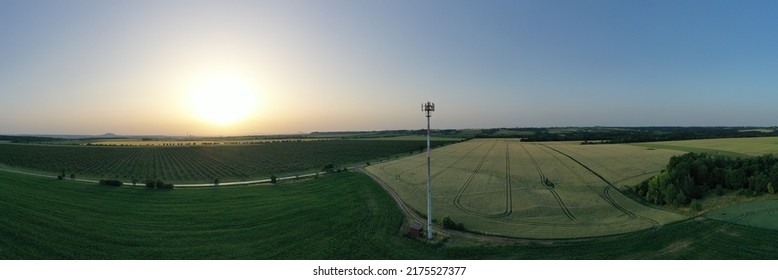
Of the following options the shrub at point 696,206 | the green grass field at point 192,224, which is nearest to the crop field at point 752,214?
the shrub at point 696,206

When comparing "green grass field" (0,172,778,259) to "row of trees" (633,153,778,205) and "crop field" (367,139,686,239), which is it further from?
"row of trees" (633,153,778,205)

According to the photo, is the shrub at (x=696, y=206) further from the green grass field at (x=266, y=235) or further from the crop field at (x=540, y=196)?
the green grass field at (x=266, y=235)

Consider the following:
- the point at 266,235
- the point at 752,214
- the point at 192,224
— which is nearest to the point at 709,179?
the point at 752,214

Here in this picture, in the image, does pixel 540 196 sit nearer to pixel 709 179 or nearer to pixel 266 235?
pixel 709 179

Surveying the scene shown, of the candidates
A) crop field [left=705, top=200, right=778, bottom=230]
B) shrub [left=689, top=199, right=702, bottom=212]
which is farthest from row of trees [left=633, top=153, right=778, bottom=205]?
crop field [left=705, top=200, right=778, bottom=230]

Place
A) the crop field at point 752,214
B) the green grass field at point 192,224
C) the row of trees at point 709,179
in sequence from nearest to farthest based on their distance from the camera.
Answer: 1. the green grass field at point 192,224
2. the crop field at point 752,214
3. the row of trees at point 709,179
